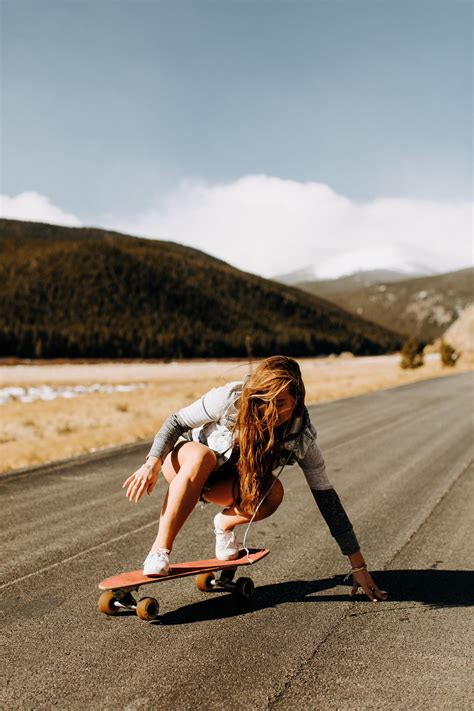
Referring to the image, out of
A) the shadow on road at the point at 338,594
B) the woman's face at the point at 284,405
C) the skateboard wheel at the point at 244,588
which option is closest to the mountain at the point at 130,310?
the shadow on road at the point at 338,594

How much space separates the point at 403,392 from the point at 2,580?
2338 centimetres

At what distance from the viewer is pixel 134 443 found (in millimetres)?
12820

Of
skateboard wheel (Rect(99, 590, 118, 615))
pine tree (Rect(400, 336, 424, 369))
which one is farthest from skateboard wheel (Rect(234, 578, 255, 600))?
pine tree (Rect(400, 336, 424, 369))

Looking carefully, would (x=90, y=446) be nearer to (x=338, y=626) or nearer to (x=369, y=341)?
(x=338, y=626)

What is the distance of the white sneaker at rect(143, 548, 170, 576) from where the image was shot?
12.8 feet

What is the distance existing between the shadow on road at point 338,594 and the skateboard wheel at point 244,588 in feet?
0.17

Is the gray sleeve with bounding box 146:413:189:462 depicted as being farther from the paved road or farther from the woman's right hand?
the paved road

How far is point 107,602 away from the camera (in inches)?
155

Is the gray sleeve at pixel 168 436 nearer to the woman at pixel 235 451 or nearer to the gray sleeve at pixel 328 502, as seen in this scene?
the woman at pixel 235 451

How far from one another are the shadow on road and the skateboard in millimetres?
87

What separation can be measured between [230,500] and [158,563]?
641 millimetres

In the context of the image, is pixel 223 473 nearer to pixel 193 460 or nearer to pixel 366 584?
pixel 193 460

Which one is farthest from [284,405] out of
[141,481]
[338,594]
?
[338,594]

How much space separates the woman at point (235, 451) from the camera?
3.88 m
